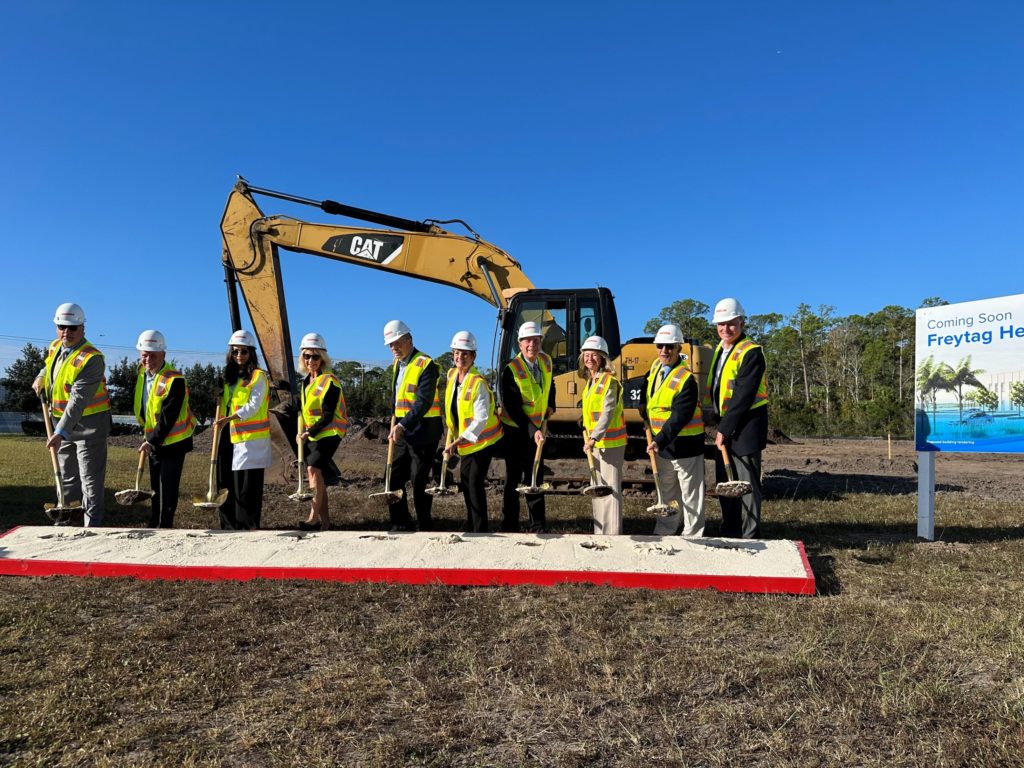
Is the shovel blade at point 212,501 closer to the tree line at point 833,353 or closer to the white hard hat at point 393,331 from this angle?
the white hard hat at point 393,331

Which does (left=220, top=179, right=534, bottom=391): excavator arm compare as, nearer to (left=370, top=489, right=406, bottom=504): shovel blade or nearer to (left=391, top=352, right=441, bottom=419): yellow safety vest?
Answer: (left=391, top=352, right=441, bottom=419): yellow safety vest

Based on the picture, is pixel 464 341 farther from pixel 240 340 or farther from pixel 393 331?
pixel 240 340

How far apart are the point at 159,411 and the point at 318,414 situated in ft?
4.50

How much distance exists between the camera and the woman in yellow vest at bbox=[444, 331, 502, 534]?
6.14 metres

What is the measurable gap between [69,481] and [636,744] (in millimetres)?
5877

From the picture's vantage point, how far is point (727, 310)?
600 centimetres

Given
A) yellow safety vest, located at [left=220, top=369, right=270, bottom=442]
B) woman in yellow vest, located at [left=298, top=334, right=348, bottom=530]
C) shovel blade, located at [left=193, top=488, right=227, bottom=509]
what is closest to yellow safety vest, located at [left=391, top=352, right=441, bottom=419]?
woman in yellow vest, located at [left=298, top=334, right=348, bottom=530]

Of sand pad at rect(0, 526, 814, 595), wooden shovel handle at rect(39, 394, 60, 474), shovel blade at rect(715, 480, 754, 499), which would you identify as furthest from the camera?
wooden shovel handle at rect(39, 394, 60, 474)

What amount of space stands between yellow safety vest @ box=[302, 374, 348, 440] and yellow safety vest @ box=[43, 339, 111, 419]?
1734mm

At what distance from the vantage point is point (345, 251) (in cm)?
1094

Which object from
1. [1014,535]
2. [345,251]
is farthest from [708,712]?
[345,251]

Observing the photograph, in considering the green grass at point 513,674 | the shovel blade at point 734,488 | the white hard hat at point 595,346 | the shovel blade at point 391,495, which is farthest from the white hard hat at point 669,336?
the shovel blade at point 391,495

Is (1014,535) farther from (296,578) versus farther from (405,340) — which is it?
(296,578)

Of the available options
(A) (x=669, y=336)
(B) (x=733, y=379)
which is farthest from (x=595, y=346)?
(B) (x=733, y=379)
